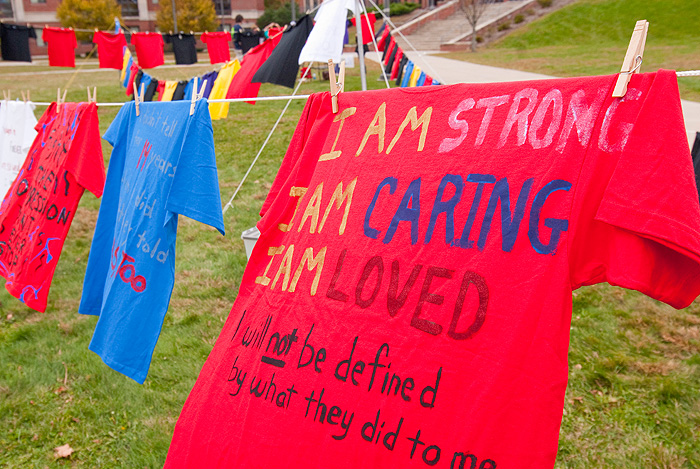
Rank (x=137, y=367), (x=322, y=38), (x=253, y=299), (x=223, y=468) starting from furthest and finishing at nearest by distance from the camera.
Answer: (x=322, y=38), (x=137, y=367), (x=253, y=299), (x=223, y=468)

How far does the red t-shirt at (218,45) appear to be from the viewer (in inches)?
525

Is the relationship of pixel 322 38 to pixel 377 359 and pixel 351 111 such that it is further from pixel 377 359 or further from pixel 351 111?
pixel 377 359

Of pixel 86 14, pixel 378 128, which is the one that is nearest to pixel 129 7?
pixel 86 14

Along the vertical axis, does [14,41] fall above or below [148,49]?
above

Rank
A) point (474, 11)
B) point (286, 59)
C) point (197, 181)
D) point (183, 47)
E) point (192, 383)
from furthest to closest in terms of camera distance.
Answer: point (474, 11)
point (183, 47)
point (286, 59)
point (192, 383)
point (197, 181)

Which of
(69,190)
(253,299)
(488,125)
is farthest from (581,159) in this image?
(69,190)

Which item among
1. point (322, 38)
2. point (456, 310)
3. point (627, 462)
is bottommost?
point (627, 462)

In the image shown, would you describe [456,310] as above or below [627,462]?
above

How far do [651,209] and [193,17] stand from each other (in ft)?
144

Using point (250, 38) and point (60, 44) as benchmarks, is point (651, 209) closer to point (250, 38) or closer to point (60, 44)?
point (250, 38)

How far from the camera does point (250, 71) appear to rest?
493 cm

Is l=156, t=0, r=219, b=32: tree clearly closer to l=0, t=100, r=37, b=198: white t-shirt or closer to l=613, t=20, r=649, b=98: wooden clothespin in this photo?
l=0, t=100, r=37, b=198: white t-shirt

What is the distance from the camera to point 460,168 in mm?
1473

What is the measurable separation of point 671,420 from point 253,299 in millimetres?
2404
